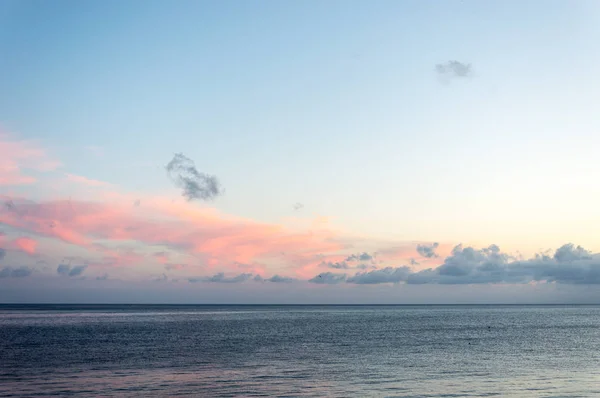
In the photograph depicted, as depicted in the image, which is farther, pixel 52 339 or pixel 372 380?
pixel 52 339

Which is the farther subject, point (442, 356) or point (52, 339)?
point (52, 339)

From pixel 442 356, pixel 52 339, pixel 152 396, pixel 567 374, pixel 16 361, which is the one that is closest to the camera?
pixel 152 396

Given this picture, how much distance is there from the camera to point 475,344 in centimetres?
8750

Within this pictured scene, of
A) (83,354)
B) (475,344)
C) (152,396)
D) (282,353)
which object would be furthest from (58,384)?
(475,344)

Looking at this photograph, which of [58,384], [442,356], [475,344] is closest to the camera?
[58,384]

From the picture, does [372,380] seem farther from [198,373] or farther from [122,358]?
[122,358]

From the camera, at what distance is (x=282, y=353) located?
239ft

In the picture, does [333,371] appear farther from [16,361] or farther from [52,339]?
[52,339]

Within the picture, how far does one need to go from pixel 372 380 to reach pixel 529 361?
24.3 metres

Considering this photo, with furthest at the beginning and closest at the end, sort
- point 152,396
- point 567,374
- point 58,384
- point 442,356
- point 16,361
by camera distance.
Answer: point 442,356 < point 16,361 < point 567,374 < point 58,384 < point 152,396

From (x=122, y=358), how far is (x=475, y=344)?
5216 centimetres

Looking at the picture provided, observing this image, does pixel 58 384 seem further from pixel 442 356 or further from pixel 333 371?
pixel 442 356

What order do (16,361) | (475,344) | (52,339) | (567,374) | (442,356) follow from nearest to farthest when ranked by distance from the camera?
(567,374) < (16,361) < (442,356) < (475,344) < (52,339)

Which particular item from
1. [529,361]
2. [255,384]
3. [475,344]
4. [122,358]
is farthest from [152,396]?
[475,344]
